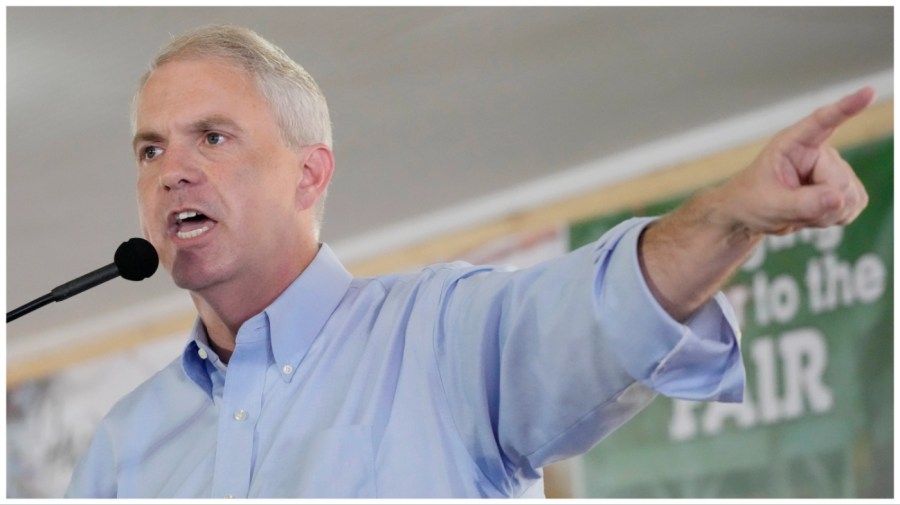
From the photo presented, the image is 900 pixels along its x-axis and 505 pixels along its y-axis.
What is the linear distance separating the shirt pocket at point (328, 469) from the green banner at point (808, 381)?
7.78ft

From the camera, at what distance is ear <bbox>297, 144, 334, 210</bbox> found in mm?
1370

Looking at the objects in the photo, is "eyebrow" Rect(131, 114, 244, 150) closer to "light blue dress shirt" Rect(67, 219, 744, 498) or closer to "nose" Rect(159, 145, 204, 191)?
"nose" Rect(159, 145, 204, 191)

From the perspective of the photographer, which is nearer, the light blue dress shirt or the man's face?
the light blue dress shirt

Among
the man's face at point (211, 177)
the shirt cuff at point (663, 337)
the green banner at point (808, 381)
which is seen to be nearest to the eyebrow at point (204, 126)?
the man's face at point (211, 177)

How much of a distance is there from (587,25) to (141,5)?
3.23 feet

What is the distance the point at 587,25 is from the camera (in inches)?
118

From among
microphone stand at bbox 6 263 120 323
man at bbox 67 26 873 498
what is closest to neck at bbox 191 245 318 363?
man at bbox 67 26 873 498

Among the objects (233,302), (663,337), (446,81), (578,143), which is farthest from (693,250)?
(578,143)

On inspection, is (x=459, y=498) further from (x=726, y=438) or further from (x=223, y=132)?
(x=726, y=438)

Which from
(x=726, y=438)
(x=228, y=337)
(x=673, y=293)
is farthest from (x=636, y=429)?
(x=673, y=293)

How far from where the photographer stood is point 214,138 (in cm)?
129

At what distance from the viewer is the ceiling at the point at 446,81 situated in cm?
295

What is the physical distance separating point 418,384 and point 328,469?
99 mm

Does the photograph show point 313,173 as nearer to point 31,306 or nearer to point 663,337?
point 31,306
